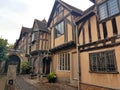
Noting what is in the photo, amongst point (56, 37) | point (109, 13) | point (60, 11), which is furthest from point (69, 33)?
point (109, 13)

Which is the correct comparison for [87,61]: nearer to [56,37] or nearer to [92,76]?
[92,76]

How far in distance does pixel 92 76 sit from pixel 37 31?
1289 cm

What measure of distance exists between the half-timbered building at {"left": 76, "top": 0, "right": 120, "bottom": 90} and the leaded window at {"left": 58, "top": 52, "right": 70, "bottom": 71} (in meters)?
2.52

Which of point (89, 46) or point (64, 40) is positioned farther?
point (64, 40)

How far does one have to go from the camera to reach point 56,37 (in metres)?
14.1

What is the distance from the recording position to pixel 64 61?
1227 cm

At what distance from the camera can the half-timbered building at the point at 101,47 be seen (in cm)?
676

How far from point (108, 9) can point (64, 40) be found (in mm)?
5810

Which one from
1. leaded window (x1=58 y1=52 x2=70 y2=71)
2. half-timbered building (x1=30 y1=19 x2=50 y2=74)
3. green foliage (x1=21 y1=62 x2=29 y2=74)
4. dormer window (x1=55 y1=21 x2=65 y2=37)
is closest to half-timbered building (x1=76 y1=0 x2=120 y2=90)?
leaded window (x1=58 y1=52 x2=70 y2=71)

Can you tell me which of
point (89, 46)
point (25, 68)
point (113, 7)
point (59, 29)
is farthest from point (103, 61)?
point (25, 68)

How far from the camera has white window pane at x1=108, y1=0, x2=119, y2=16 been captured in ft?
23.2

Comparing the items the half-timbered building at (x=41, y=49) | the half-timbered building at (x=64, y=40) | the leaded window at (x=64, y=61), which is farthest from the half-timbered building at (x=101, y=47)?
the half-timbered building at (x=41, y=49)

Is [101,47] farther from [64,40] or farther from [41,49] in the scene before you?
[41,49]

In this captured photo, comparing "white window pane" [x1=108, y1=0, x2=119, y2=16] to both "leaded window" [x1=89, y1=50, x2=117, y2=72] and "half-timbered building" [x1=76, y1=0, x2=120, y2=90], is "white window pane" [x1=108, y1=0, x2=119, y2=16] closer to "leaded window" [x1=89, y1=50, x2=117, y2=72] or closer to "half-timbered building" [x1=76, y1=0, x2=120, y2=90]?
"half-timbered building" [x1=76, y1=0, x2=120, y2=90]
